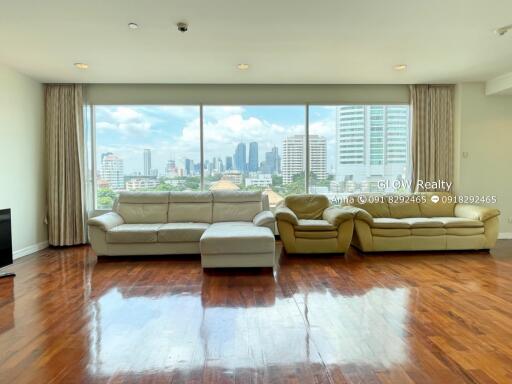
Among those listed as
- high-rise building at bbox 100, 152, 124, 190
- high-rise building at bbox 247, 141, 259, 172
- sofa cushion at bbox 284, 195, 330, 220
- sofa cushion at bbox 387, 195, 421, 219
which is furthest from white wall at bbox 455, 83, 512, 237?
high-rise building at bbox 100, 152, 124, 190

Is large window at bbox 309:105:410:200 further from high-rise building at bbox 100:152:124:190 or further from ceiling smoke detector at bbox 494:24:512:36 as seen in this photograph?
high-rise building at bbox 100:152:124:190

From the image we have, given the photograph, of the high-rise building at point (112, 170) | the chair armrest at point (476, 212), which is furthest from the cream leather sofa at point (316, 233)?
the high-rise building at point (112, 170)

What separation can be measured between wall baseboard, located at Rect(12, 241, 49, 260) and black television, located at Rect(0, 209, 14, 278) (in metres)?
0.90

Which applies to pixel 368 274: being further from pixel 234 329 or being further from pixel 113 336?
pixel 113 336

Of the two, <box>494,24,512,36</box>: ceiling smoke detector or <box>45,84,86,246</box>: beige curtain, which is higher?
<box>494,24,512,36</box>: ceiling smoke detector

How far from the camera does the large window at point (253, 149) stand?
5.90 meters

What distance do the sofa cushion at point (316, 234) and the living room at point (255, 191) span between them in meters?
0.02

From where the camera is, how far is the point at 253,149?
6012 mm

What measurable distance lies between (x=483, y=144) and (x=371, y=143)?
184cm

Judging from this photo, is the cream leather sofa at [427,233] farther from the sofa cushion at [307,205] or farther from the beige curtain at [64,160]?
the beige curtain at [64,160]

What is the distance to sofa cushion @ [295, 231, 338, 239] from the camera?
4.74 metres

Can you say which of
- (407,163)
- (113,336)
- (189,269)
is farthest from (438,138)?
(113,336)

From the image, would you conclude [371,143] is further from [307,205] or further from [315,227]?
[315,227]

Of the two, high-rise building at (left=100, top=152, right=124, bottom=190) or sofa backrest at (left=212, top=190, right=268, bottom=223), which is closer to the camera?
sofa backrest at (left=212, top=190, right=268, bottom=223)
